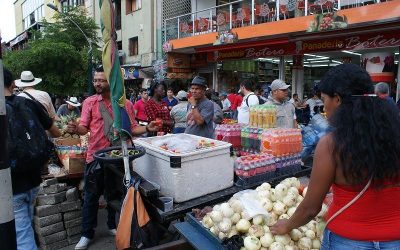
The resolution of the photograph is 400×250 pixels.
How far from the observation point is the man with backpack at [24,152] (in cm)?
263

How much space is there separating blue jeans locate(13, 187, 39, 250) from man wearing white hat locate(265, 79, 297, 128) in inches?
133

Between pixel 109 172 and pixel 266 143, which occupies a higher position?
pixel 266 143

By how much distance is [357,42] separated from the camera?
10.5m

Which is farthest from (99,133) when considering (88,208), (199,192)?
(199,192)

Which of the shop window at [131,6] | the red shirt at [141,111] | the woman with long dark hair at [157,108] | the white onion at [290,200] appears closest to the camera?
the white onion at [290,200]

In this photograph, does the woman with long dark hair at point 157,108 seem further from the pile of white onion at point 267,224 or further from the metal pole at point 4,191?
the metal pole at point 4,191

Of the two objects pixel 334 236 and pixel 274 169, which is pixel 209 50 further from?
pixel 334 236

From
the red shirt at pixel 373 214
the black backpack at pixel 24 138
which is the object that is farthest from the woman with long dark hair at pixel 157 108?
the red shirt at pixel 373 214

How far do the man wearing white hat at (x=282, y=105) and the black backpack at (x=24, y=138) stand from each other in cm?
321

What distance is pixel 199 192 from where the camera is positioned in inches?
111

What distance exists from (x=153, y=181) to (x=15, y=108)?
131 centimetres

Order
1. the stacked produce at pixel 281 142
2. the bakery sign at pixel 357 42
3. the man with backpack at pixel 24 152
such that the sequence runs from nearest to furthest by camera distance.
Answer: the man with backpack at pixel 24 152 → the stacked produce at pixel 281 142 → the bakery sign at pixel 357 42

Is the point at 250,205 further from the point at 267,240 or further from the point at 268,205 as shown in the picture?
the point at 267,240

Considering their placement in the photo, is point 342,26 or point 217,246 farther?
point 342,26
